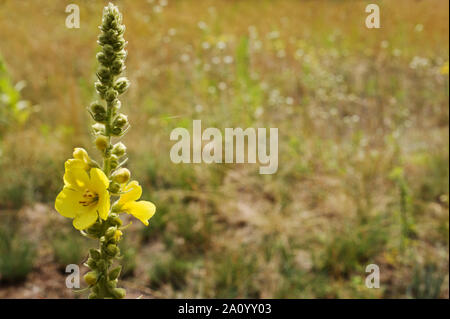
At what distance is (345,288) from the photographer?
270cm

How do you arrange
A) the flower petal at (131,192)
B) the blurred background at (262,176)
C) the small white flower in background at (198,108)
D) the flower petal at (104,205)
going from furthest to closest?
1. the small white flower in background at (198,108)
2. the blurred background at (262,176)
3. the flower petal at (131,192)
4. the flower petal at (104,205)

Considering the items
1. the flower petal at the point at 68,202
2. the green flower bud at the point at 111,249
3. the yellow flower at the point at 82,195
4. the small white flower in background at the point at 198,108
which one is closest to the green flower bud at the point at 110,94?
the yellow flower at the point at 82,195

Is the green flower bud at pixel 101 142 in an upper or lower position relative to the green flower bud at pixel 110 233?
upper

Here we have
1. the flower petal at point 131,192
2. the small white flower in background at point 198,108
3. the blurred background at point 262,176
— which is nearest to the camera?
the flower petal at point 131,192

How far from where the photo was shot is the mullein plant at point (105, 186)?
4.32 feet

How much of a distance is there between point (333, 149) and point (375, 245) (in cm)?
128

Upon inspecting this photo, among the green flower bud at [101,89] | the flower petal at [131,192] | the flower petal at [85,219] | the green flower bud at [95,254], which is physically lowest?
the green flower bud at [95,254]

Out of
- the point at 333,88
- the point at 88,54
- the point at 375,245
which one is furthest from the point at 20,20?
the point at 375,245

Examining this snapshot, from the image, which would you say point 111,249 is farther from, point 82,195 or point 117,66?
point 117,66

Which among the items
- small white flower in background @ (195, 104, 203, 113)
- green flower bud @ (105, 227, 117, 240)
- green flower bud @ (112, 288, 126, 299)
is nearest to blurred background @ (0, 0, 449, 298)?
small white flower in background @ (195, 104, 203, 113)

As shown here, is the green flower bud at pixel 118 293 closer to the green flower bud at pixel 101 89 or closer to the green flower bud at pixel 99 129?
the green flower bud at pixel 99 129

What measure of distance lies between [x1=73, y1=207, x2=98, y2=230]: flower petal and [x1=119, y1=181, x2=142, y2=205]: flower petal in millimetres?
105

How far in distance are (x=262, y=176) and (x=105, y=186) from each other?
272 centimetres

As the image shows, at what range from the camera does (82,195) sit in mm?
1360
